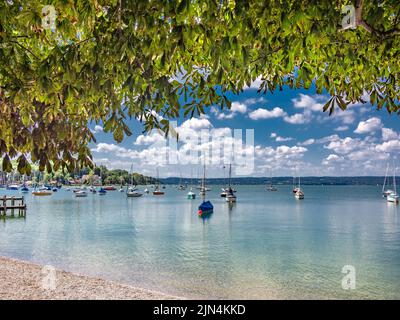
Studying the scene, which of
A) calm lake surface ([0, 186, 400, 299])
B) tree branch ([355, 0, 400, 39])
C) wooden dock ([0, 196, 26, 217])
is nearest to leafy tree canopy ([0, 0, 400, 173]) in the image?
tree branch ([355, 0, 400, 39])

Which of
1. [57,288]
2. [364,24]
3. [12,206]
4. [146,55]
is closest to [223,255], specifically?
[57,288]

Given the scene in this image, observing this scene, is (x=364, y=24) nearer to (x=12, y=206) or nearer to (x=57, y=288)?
(x=57, y=288)

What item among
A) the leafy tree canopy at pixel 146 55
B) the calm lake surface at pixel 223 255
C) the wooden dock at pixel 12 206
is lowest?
the calm lake surface at pixel 223 255

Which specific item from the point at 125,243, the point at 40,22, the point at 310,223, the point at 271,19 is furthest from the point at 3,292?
the point at 310,223

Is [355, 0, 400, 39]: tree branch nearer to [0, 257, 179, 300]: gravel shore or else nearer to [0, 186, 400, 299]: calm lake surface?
[0, 257, 179, 300]: gravel shore

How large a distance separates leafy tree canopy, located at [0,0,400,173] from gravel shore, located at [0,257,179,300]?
34.3 ft

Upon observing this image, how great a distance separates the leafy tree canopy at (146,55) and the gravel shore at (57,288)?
10463 mm

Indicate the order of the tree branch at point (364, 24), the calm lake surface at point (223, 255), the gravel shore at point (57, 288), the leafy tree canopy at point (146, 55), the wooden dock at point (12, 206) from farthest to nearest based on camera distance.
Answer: the wooden dock at point (12, 206)
the calm lake surface at point (223, 255)
the gravel shore at point (57, 288)
the tree branch at point (364, 24)
the leafy tree canopy at point (146, 55)

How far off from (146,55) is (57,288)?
14296 mm

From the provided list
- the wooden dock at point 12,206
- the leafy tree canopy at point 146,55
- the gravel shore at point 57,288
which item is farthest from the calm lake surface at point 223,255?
the leafy tree canopy at point 146,55

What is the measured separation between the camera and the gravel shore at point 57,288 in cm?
1427

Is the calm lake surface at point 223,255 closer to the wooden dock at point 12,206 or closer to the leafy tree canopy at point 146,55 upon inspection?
the wooden dock at point 12,206

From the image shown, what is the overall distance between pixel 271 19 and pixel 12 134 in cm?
382

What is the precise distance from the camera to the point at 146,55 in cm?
400
